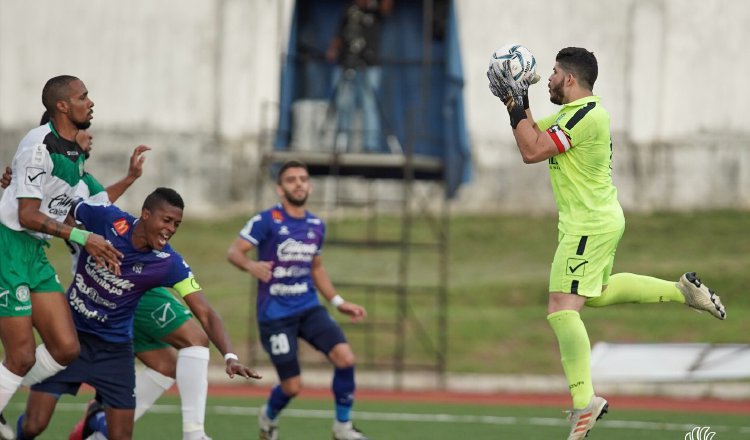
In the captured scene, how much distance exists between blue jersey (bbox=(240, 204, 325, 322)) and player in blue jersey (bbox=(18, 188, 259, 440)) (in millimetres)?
2173

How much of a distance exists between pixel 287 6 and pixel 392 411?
13.3 m

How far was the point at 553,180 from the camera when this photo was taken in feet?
27.1

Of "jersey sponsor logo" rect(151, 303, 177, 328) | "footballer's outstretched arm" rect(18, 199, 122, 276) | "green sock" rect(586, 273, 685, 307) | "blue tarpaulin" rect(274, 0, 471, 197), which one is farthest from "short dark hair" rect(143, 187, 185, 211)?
"blue tarpaulin" rect(274, 0, 471, 197)

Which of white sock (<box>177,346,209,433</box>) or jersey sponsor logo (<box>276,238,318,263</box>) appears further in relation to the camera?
jersey sponsor logo (<box>276,238,318,263</box>)

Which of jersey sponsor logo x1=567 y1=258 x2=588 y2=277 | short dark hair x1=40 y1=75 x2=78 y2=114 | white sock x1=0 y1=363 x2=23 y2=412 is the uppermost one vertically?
short dark hair x1=40 y1=75 x2=78 y2=114

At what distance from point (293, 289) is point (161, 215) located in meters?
2.71

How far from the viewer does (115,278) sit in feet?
26.8

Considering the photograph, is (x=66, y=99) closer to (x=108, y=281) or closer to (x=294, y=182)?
(x=108, y=281)

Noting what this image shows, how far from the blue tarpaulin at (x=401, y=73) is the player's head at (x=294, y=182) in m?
A: 5.40

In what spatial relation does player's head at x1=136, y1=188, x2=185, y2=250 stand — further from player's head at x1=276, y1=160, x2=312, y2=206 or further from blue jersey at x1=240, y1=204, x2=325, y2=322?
player's head at x1=276, y1=160, x2=312, y2=206

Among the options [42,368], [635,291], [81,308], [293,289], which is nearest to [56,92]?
[81,308]

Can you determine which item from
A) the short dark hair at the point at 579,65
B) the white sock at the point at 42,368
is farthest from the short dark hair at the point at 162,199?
the short dark hair at the point at 579,65

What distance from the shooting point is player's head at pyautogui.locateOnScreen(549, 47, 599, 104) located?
8188 mm

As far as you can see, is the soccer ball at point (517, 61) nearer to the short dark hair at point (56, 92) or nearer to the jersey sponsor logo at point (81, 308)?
the short dark hair at point (56, 92)
